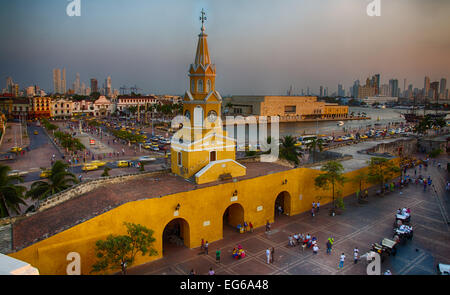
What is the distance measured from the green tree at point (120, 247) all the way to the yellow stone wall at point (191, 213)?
0.76 metres

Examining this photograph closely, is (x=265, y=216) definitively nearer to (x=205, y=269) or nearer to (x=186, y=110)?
(x=205, y=269)

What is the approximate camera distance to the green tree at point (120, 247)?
1432 centimetres

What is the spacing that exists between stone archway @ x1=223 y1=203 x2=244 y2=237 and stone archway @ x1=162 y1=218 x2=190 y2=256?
3037 mm

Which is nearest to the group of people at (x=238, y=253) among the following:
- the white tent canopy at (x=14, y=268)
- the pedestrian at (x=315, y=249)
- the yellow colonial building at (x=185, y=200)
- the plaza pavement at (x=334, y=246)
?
the plaza pavement at (x=334, y=246)

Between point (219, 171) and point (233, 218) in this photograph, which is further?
point (233, 218)

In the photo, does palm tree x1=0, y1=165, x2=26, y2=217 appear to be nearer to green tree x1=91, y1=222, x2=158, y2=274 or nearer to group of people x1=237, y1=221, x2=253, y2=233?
green tree x1=91, y1=222, x2=158, y2=274

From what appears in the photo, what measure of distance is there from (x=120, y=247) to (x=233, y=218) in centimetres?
957

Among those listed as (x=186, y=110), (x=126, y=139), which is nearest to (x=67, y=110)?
(x=126, y=139)

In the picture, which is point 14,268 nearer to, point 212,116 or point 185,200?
point 185,200

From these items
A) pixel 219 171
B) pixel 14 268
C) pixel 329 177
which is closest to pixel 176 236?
pixel 219 171

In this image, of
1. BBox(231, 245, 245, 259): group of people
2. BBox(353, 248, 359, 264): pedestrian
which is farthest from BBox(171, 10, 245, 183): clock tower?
BBox(353, 248, 359, 264): pedestrian

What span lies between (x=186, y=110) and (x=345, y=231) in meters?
14.4

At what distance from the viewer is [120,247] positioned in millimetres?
14609
